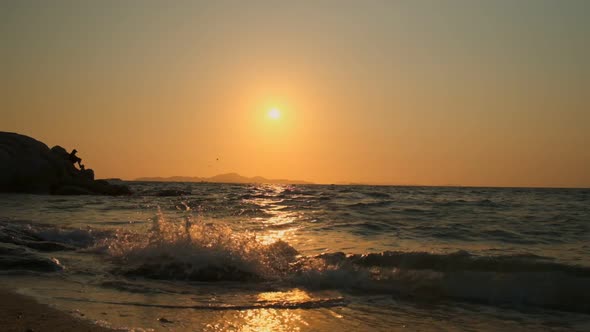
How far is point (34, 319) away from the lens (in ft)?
15.7

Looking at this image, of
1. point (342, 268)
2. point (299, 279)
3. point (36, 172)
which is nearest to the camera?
point (299, 279)

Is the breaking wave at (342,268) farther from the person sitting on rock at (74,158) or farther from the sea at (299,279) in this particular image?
the person sitting on rock at (74,158)

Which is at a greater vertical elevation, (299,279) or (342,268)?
(342,268)

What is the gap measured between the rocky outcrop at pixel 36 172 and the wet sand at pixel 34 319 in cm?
2981

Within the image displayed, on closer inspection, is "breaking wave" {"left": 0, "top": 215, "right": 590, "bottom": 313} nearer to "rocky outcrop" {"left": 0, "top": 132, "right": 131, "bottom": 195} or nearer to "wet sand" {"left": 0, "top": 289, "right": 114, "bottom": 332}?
"wet sand" {"left": 0, "top": 289, "right": 114, "bottom": 332}

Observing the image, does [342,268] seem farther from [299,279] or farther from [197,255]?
[197,255]

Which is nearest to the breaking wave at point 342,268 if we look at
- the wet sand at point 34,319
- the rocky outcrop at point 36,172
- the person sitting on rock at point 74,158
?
the wet sand at point 34,319

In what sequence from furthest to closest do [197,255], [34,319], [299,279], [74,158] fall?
[74,158]
[197,255]
[299,279]
[34,319]

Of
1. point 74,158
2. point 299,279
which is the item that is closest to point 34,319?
point 299,279

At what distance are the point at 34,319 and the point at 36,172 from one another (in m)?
31.4

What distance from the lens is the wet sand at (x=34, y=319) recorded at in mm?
4527

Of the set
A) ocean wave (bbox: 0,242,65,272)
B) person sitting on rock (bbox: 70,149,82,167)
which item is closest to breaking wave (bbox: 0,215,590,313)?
ocean wave (bbox: 0,242,65,272)

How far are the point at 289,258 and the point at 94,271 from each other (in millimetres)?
3365

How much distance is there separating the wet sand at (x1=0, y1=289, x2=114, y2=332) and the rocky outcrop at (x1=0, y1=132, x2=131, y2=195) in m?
29.8
